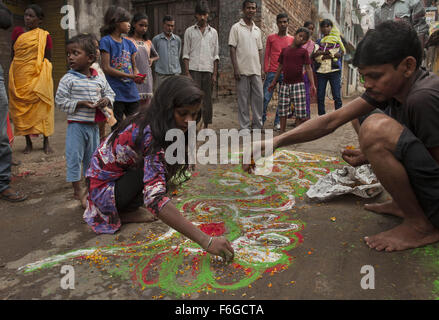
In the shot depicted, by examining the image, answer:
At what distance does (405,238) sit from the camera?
1.79 m

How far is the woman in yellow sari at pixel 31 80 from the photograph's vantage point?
171 inches

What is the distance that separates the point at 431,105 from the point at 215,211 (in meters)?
1.45

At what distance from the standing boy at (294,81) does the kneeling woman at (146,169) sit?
11.7ft

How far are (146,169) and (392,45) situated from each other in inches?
52.2

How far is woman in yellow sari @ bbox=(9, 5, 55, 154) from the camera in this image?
4.34 meters

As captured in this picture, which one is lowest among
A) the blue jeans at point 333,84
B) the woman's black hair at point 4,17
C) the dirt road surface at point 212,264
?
the dirt road surface at point 212,264

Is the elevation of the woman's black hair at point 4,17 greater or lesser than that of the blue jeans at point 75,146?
greater

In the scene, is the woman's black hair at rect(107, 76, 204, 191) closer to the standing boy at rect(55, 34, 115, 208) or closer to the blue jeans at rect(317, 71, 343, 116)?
the standing boy at rect(55, 34, 115, 208)

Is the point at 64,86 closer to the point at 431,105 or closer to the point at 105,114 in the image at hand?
the point at 105,114

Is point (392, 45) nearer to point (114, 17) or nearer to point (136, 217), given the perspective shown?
point (136, 217)

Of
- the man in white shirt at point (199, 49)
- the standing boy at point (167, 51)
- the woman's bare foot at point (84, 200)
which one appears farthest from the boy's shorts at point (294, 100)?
the woman's bare foot at point (84, 200)

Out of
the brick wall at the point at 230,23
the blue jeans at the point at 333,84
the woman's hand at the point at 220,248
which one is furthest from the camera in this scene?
the brick wall at the point at 230,23

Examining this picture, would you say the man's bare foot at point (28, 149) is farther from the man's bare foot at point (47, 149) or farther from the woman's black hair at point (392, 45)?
the woman's black hair at point (392, 45)
